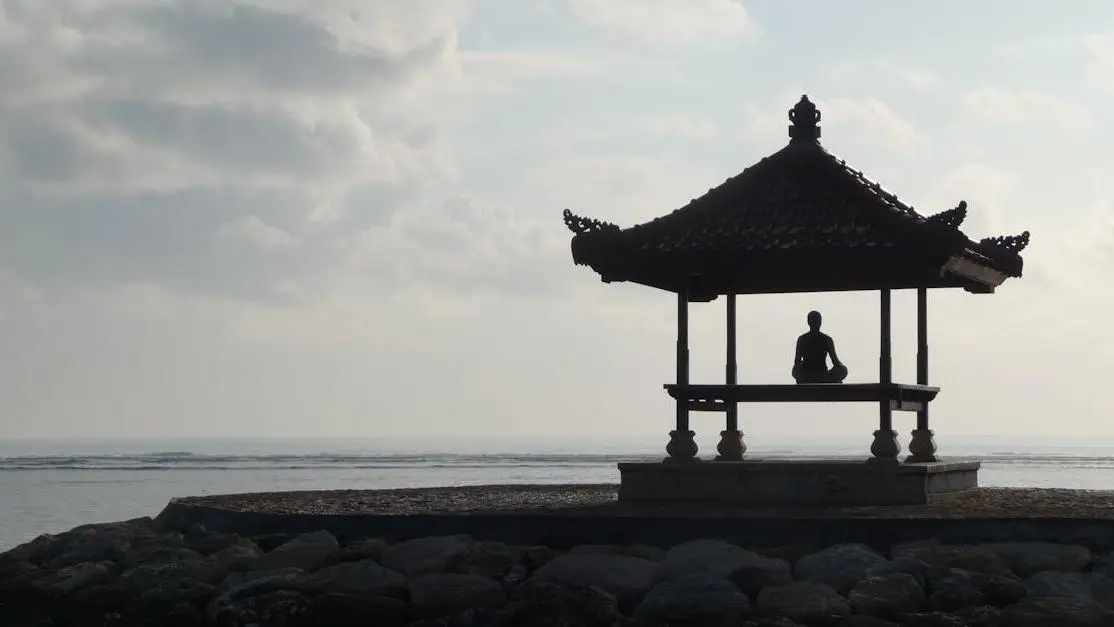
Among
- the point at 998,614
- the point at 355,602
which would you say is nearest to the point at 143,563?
the point at 355,602

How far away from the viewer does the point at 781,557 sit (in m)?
15.4

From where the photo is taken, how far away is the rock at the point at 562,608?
571 inches

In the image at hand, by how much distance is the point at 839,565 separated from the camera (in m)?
14.9

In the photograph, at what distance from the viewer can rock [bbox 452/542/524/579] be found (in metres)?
15.6

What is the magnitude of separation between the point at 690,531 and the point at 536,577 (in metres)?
1.64

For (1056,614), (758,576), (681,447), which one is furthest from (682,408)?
(1056,614)

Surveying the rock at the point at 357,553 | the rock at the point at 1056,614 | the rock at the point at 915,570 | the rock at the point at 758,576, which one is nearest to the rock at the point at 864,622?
the rock at the point at 915,570

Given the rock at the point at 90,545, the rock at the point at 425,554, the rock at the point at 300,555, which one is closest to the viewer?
the rock at the point at 425,554

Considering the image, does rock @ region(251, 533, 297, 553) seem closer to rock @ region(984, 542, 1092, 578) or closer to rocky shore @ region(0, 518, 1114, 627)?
rocky shore @ region(0, 518, 1114, 627)

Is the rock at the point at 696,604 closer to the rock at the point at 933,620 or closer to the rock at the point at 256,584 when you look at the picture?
the rock at the point at 933,620

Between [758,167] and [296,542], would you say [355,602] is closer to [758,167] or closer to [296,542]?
[296,542]

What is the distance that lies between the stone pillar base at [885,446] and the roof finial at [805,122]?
369 cm

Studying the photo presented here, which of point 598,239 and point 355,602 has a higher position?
point 598,239

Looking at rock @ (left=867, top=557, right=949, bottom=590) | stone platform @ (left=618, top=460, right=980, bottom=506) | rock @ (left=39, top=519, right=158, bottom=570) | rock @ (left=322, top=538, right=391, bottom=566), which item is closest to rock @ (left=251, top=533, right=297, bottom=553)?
rock @ (left=322, top=538, right=391, bottom=566)
